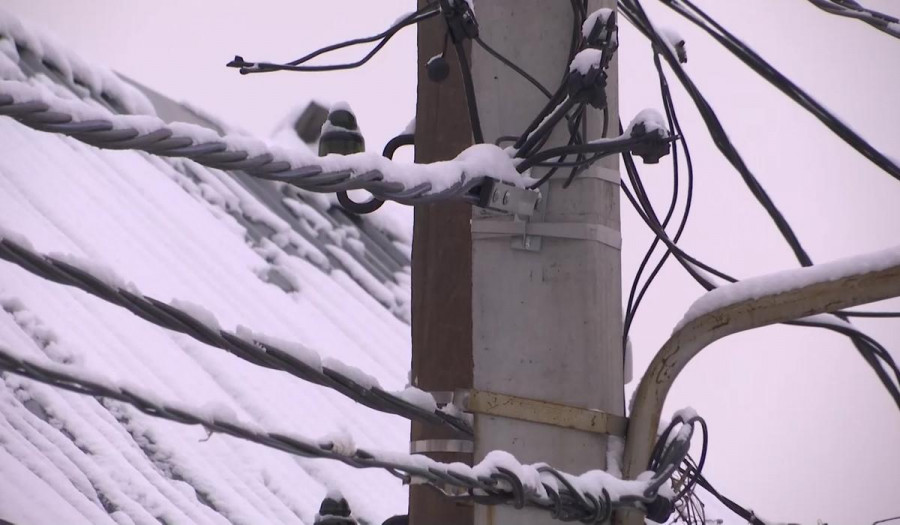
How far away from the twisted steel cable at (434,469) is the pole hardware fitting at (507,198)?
30.0 inches

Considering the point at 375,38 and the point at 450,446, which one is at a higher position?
the point at 375,38

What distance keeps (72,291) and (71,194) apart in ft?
3.96

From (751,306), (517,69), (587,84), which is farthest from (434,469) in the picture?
(517,69)

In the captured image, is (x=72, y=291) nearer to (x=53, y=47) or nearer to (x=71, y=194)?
(x=71, y=194)

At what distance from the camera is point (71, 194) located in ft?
25.4

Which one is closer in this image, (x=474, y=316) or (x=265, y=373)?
(x=474, y=316)

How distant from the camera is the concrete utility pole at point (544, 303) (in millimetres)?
3881

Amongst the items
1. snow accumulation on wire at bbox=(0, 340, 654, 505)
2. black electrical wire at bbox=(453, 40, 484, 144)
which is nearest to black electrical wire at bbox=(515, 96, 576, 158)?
black electrical wire at bbox=(453, 40, 484, 144)

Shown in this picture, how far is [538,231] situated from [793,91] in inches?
61.3

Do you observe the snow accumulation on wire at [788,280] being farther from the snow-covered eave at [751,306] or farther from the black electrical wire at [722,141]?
the black electrical wire at [722,141]

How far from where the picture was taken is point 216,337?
10.7 feet

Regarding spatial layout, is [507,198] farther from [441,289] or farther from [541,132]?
[441,289]

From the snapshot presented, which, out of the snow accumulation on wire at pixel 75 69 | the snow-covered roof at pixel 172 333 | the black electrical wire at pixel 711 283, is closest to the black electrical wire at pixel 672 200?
the black electrical wire at pixel 711 283

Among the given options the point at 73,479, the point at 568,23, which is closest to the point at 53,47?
the point at 73,479
